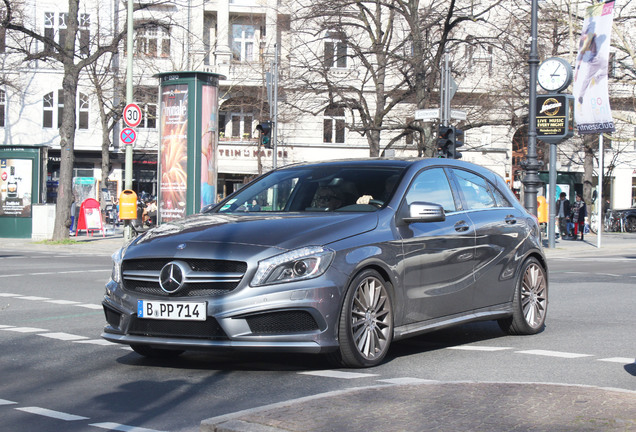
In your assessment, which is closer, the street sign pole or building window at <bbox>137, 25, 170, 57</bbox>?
the street sign pole

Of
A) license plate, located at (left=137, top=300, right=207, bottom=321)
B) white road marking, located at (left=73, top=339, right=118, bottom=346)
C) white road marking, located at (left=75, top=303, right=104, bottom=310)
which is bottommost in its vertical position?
white road marking, located at (left=75, top=303, right=104, bottom=310)

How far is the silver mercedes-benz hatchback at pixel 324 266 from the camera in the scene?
6.54m

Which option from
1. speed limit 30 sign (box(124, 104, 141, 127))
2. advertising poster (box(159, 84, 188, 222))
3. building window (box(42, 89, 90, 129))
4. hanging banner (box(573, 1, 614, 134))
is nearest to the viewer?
advertising poster (box(159, 84, 188, 222))

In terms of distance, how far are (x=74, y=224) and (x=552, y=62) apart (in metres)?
18.9

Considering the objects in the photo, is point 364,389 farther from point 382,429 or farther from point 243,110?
point 243,110

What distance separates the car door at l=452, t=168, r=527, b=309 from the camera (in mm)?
8469

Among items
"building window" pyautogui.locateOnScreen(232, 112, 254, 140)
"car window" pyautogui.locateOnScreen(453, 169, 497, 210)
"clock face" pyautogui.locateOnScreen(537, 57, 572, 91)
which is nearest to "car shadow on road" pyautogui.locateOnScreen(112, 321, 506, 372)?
"car window" pyautogui.locateOnScreen(453, 169, 497, 210)

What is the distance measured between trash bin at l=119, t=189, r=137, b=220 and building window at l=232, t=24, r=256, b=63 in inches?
939

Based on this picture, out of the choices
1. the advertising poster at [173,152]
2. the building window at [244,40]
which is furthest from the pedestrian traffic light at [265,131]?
the building window at [244,40]

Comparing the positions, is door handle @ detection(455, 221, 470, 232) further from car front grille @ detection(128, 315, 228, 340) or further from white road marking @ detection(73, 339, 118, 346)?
white road marking @ detection(73, 339, 118, 346)

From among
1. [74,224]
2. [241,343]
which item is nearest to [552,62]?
[74,224]

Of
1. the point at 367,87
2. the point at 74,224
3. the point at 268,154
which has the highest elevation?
the point at 367,87

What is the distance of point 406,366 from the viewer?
720 centimetres

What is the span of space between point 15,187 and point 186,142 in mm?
8640
